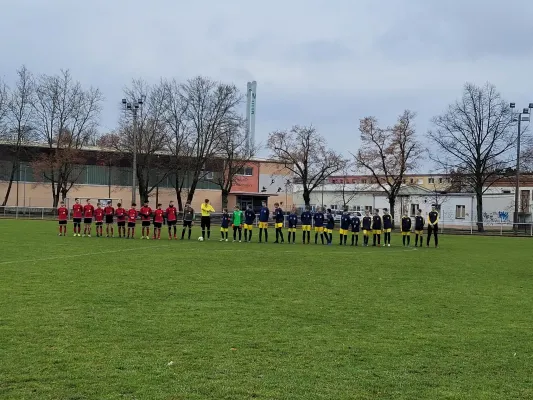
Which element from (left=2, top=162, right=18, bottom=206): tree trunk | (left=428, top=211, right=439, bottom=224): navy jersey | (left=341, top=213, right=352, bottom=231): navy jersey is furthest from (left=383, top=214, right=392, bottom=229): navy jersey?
(left=2, top=162, right=18, bottom=206): tree trunk

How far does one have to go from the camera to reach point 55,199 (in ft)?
214

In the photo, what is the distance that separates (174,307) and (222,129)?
55831 mm

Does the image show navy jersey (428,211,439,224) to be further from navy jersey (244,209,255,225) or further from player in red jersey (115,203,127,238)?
player in red jersey (115,203,127,238)

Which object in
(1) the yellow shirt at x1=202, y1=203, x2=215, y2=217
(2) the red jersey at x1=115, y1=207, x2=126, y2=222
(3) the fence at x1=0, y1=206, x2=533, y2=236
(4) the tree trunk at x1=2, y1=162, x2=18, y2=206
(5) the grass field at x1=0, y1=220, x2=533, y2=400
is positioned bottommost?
(5) the grass field at x1=0, y1=220, x2=533, y2=400

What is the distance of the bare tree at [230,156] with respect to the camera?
64.8 meters

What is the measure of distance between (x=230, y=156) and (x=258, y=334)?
2296 inches

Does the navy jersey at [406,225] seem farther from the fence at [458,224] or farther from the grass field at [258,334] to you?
the fence at [458,224]

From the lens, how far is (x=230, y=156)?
6594 cm

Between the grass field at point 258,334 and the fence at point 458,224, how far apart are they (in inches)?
1285

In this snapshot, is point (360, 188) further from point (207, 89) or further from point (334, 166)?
point (207, 89)

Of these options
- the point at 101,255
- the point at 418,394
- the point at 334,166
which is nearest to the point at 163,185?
the point at 334,166

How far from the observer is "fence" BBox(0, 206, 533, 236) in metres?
46.6

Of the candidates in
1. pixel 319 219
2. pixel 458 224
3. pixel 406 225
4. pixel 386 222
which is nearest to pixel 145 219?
pixel 319 219

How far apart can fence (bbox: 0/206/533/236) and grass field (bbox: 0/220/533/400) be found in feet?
107
